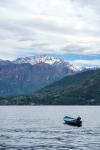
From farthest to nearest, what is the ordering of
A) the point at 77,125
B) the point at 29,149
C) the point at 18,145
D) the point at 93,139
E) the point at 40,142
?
1. the point at 77,125
2. the point at 93,139
3. the point at 40,142
4. the point at 18,145
5. the point at 29,149

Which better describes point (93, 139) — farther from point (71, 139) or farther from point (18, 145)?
point (18, 145)

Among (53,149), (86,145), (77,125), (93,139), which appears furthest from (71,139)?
(77,125)

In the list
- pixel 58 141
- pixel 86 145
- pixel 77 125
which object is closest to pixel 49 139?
pixel 58 141

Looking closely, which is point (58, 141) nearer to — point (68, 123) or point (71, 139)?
point (71, 139)

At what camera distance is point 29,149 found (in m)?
85.8

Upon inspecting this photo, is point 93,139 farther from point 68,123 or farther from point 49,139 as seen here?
point 68,123

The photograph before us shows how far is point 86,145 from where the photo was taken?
94125 mm

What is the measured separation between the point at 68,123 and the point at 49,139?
68014 mm

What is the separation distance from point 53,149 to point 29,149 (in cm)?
527

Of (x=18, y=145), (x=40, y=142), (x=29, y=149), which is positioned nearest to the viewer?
(x=29, y=149)

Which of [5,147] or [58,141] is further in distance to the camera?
[58,141]

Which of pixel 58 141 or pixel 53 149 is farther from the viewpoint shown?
pixel 58 141

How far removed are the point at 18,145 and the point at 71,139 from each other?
20020mm

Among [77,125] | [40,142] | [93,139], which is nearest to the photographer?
[40,142]
